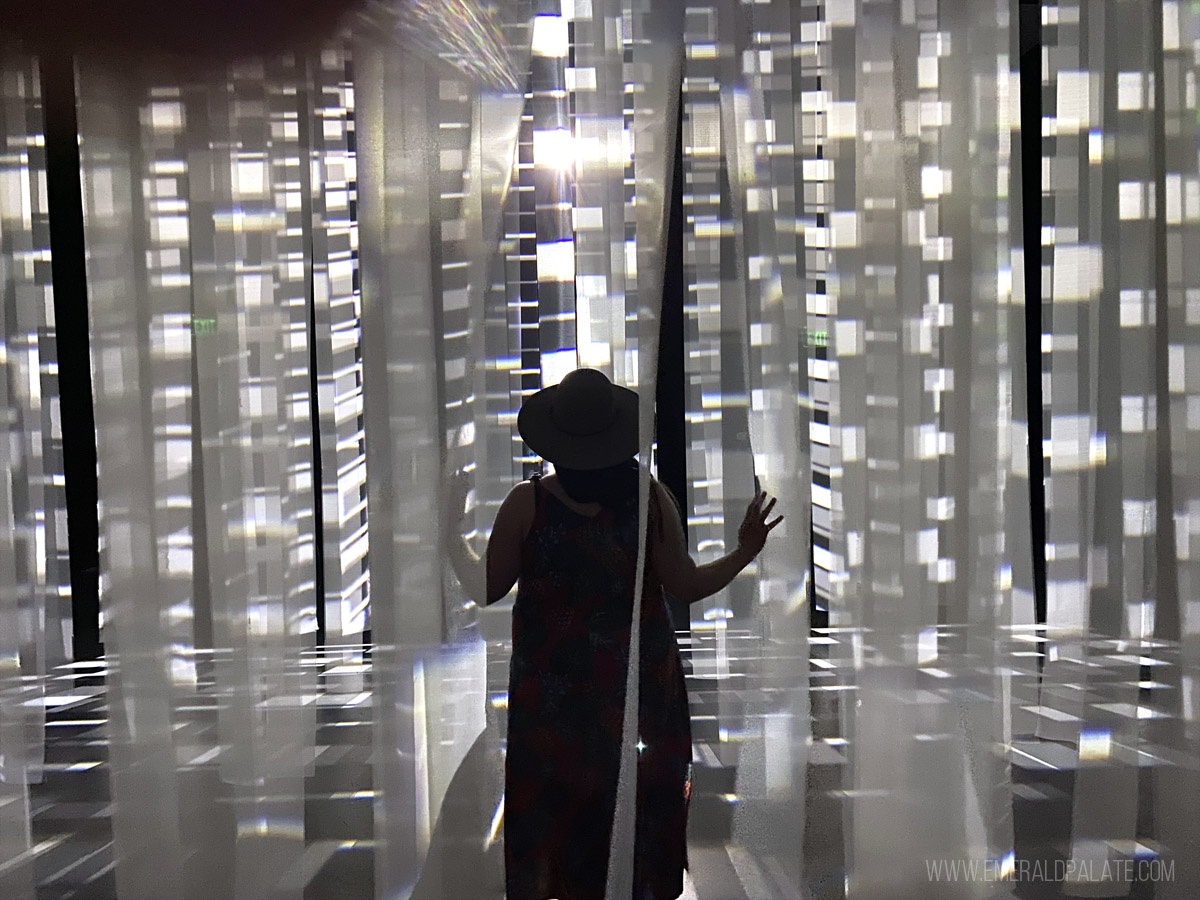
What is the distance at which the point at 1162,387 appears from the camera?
2207 millimetres

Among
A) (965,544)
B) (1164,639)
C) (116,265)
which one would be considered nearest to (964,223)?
(965,544)

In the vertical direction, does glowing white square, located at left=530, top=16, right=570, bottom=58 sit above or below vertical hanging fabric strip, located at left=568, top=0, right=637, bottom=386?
above

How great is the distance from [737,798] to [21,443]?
2224 millimetres

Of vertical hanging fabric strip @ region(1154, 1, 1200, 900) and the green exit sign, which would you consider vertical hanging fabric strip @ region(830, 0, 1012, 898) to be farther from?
the green exit sign

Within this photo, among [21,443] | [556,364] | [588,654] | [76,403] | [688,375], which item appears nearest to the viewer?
[588,654]

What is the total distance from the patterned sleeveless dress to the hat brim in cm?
8

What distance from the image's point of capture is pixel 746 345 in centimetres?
210

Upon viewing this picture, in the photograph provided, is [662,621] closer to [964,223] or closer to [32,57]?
[964,223]

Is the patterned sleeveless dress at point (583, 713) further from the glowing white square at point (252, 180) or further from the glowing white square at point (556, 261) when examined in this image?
the glowing white square at point (252, 180)

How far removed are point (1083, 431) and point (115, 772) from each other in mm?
2232

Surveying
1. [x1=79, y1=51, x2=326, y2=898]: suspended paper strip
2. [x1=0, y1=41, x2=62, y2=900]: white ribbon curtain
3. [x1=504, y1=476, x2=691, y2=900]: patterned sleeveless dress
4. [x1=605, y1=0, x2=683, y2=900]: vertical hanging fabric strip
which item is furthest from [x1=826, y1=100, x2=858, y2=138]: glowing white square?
[x1=0, y1=41, x2=62, y2=900]: white ribbon curtain

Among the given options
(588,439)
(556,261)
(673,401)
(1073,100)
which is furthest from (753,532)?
(673,401)

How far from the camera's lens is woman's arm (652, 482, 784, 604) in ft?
5.99

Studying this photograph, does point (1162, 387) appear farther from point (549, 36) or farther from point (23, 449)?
point (23, 449)
